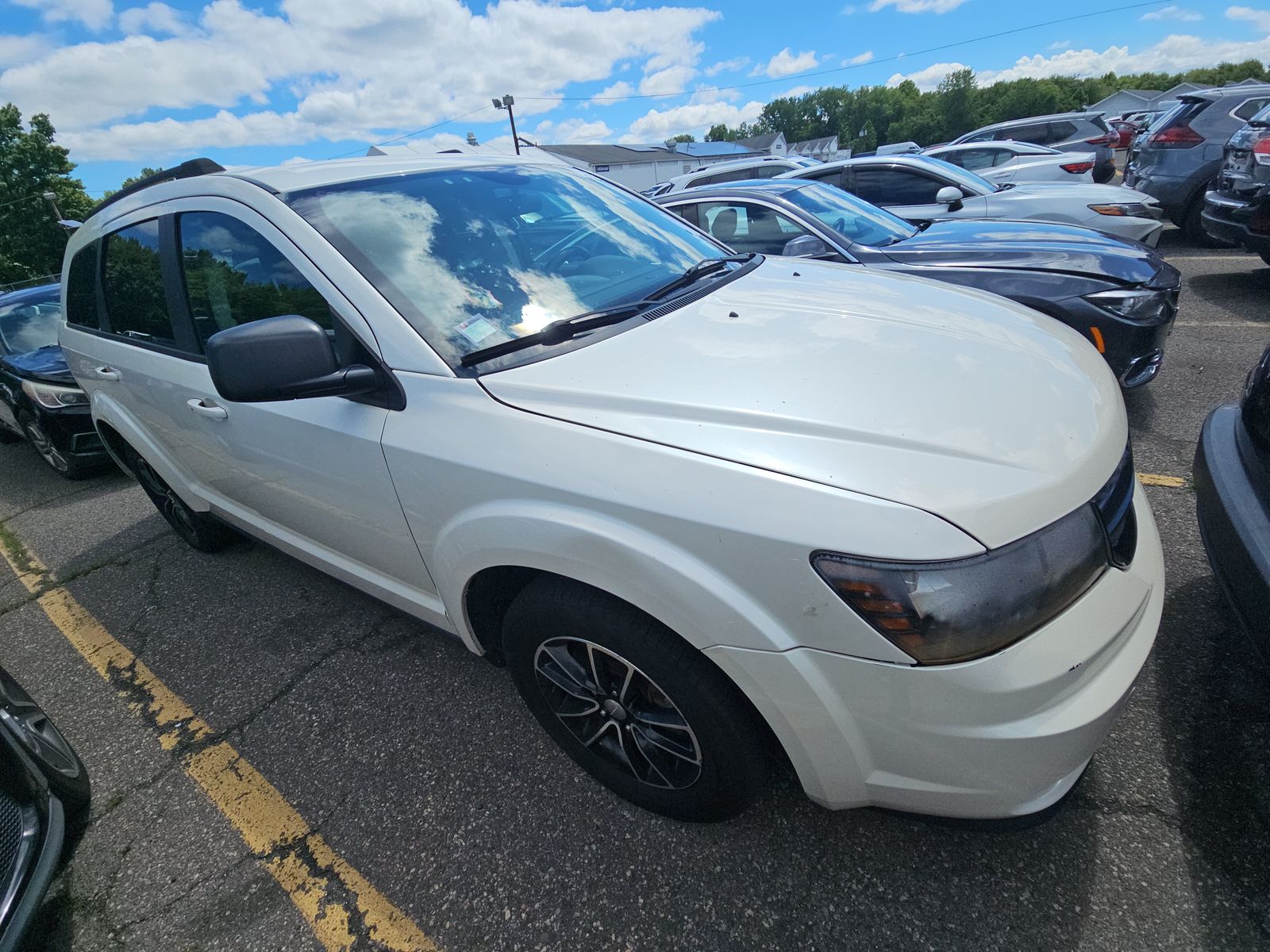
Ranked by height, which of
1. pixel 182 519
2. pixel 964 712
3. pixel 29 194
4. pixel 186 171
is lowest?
pixel 182 519

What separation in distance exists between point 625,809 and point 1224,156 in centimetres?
773

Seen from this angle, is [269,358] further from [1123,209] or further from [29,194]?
[29,194]

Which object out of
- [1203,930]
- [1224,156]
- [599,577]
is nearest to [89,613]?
[599,577]

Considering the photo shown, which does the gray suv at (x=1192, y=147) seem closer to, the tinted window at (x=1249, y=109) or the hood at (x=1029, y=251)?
the tinted window at (x=1249, y=109)

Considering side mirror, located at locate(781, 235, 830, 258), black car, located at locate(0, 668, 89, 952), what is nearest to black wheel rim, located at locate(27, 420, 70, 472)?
black car, located at locate(0, 668, 89, 952)

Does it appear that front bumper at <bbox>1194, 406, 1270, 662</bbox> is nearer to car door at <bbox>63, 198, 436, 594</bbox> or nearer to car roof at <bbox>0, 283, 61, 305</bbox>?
car door at <bbox>63, 198, 436, 594</bbox>

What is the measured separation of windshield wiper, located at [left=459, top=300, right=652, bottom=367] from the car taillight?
8.92 metres

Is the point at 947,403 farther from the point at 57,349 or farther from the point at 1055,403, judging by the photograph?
the point at 57,349

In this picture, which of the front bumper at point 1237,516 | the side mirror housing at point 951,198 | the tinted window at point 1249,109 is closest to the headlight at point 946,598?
the front bumper at point 1237,516

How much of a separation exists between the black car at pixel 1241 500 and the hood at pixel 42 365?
6785 millimetres

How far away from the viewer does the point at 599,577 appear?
56.4 inches

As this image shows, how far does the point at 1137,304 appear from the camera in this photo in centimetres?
335

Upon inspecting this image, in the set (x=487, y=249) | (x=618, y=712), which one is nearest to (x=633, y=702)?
(x=618, y=712)

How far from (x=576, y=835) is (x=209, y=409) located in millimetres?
1921
